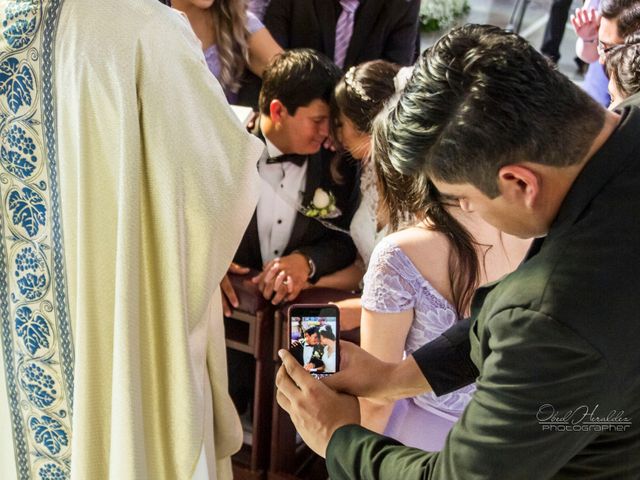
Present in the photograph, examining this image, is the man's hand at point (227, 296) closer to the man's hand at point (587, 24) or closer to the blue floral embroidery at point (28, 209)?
the blue floral embroidery at point (28, 209)

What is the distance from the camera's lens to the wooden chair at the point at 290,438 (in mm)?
1976

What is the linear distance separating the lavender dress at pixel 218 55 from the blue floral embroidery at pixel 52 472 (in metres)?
1.39

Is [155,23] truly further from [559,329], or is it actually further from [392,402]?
[392,402]

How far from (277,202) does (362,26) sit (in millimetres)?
1007

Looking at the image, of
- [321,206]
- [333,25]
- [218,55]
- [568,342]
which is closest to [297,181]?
[321,206]

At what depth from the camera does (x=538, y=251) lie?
1113 mm

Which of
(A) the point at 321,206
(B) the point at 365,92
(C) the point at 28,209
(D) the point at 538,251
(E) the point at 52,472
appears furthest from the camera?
(A) the point at 321,206

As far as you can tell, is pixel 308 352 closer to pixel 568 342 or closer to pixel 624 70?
pixel 568 342

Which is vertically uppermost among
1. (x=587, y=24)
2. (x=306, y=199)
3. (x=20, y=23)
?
(x=20, y=23)

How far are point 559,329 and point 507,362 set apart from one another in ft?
0.27

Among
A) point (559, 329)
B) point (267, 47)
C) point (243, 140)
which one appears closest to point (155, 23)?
point (243, 140)

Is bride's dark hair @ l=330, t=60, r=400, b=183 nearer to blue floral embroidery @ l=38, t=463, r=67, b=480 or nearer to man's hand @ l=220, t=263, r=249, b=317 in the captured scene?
man's hand @ l=220, t=263, r=249, b=317

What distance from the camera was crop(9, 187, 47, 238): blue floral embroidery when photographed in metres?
1.46

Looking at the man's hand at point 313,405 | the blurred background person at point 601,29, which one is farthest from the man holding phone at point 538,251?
the blurred background person at point 601,29
